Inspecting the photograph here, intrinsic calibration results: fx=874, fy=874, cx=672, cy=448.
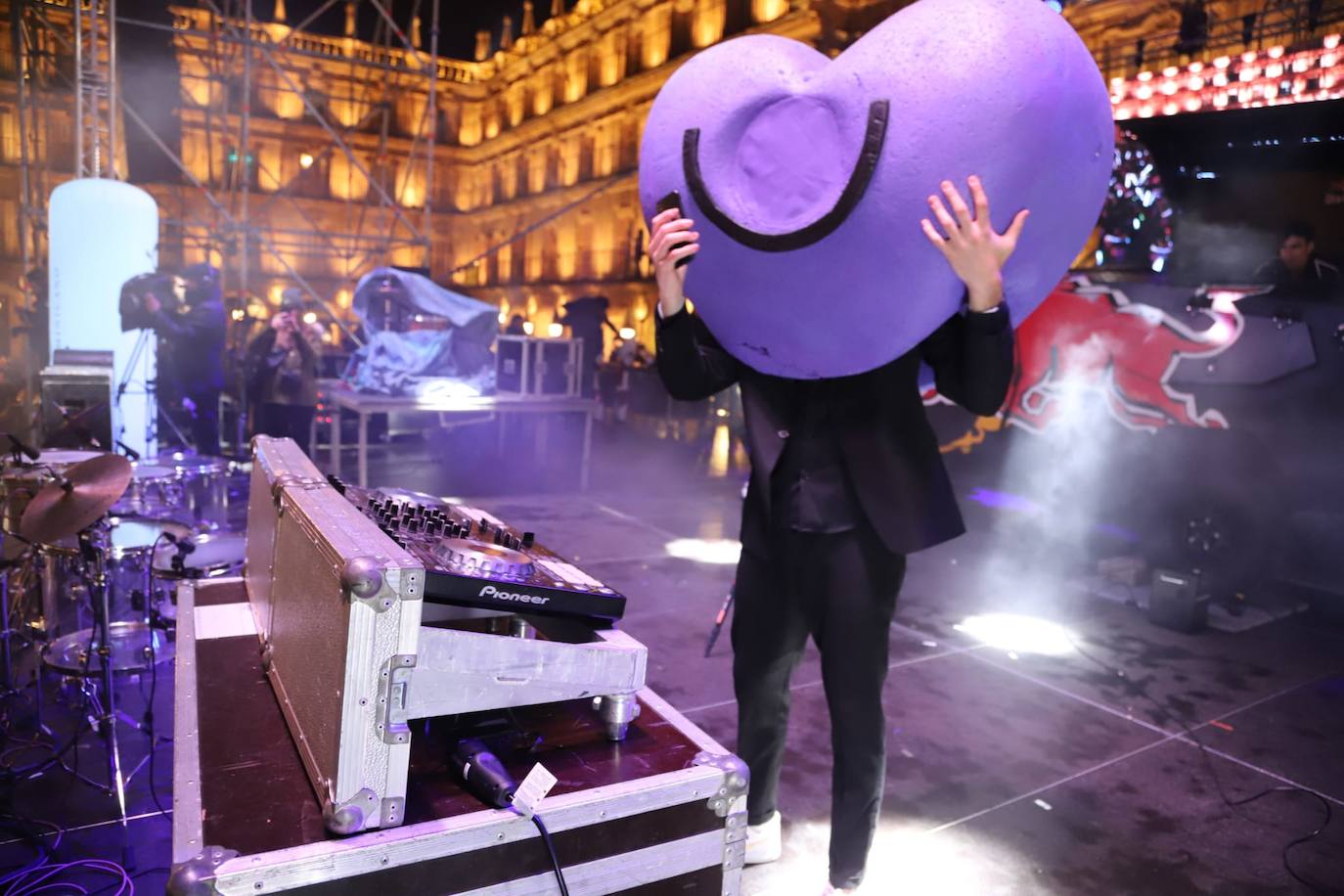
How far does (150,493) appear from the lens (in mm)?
4680

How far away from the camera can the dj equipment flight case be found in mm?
1184

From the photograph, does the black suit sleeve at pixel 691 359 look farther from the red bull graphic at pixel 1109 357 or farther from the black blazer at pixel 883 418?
the red bull graphic at pixel 1109 357

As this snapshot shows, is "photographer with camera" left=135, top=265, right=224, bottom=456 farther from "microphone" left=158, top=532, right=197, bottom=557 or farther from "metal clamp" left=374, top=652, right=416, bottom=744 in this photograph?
"metal clamp" left=374, top=652, right=416, bottom=744

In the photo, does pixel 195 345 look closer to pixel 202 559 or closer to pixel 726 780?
pixel 202 559

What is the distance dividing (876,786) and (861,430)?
93 centimetres

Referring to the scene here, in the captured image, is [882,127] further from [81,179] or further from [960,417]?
[81,179]

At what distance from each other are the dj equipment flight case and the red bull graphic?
20.7 ft

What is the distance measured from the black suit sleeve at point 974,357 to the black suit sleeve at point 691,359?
51 centimetres

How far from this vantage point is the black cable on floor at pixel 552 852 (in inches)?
52.2

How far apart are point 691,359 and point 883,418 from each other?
0.50 meters

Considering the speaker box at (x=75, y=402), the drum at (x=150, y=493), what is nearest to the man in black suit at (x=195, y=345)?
the speaker box at (x=75, y=402)

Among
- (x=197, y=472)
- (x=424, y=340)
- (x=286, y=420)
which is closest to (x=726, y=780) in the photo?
(x=197, y=472)

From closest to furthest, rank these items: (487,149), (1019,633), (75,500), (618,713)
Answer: (618,713) < (75,500) < (1019,633) < (487,149)

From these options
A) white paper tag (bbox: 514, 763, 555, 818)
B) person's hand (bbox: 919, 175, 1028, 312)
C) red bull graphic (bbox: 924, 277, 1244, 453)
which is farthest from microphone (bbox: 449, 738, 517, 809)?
red bull graphic (bbox: 924, 277, 1244, 453)
